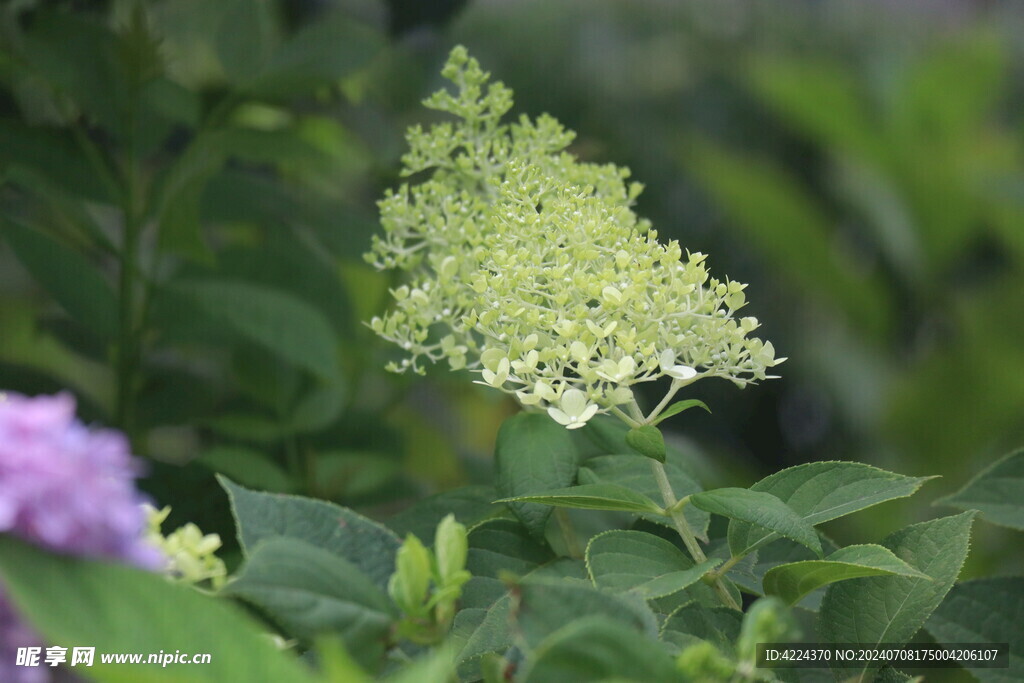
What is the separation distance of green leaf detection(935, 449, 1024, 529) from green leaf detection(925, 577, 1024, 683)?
0.03 meters

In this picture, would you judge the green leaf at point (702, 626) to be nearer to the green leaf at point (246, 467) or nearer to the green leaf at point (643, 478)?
the green leaf at point (643, 478)

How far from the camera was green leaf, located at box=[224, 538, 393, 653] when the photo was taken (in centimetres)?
27

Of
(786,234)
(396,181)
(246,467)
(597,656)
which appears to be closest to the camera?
(597,656)

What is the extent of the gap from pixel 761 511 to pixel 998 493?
18 centimetres

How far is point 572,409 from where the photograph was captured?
36 centimetres

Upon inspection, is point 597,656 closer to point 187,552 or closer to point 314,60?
point 187,552

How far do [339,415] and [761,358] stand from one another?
38 centimetres

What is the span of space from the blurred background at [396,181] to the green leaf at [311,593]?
265 millimetres

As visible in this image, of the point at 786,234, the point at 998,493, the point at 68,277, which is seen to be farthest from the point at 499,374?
the point at 786,234

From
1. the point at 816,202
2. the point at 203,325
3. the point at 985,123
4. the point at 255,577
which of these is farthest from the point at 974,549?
the point at 255,577

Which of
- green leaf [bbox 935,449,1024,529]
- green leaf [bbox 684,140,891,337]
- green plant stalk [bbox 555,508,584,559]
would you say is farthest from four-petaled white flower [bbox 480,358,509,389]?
green leaf [bbox 684,140,891,337]

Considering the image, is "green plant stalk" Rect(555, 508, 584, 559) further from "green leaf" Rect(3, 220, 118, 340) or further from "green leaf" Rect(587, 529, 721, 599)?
"green leaf" Rect(3, 220, 118, 340)

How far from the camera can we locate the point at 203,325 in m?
0.64

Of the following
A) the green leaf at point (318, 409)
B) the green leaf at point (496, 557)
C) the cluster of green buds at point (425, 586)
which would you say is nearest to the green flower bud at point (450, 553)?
the cluster of green buds at point (425, 586)
